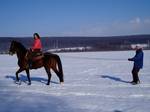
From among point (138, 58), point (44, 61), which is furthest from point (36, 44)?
point (138, 58)

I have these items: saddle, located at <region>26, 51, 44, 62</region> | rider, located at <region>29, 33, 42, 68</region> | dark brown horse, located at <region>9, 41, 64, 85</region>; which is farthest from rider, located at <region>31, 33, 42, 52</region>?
dark brown horse, located at <region>9, 41, 64, 85</region>

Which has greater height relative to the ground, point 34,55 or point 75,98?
point 34,55

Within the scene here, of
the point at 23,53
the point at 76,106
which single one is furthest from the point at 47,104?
the point at 23,53

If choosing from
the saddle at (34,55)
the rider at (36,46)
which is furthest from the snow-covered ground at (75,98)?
the rider at (36,46)

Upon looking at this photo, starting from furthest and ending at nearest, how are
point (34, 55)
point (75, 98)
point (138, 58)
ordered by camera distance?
point (34, 55), point (138, 58), point (75, 98)

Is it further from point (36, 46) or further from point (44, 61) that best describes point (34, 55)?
point (44, 61)

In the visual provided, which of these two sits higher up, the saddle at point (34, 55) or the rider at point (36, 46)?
the rider at point (36, 46)

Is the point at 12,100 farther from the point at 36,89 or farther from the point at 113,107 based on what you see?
the point at 113,107

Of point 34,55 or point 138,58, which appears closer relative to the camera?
point 138,58

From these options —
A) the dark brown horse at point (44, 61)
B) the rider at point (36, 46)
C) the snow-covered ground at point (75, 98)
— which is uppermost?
the rider at point (36, 46)

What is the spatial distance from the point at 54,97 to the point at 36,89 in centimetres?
205

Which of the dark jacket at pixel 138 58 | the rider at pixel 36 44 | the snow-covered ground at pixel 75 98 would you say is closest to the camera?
the snow-covered ground at pixel 75 98

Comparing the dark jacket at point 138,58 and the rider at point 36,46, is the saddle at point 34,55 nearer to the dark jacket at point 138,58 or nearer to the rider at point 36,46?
the rider at point 36,46

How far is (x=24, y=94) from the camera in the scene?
11383 mm
